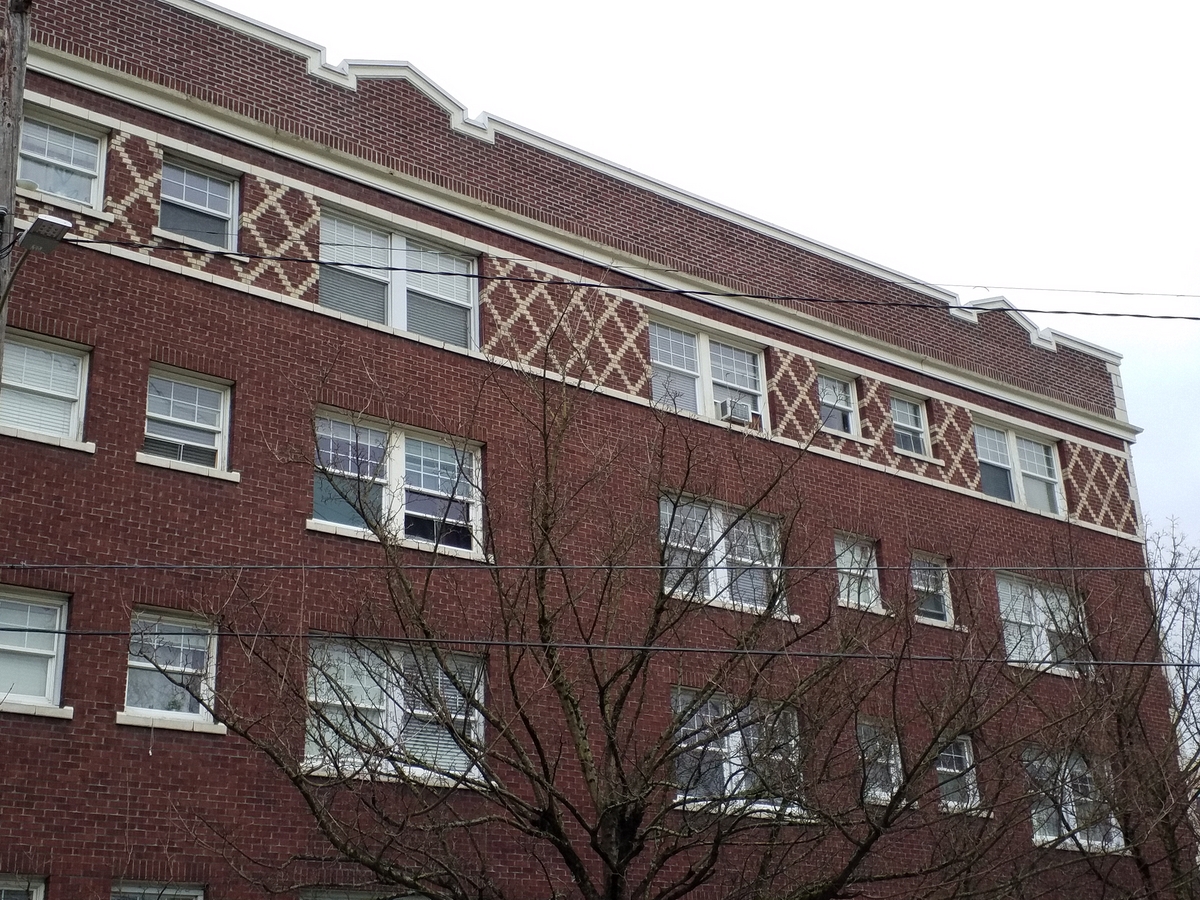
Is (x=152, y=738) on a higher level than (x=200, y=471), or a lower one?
lower

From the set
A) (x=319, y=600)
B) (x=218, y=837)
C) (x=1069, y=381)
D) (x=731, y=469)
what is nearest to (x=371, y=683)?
(x=319, y=600)

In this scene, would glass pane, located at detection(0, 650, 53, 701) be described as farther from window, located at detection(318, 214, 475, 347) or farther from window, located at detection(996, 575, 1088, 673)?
window, located at detection(996, 575, 1088, 673)

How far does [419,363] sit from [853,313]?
9278 mm

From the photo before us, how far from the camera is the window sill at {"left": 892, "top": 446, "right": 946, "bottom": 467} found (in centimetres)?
2659

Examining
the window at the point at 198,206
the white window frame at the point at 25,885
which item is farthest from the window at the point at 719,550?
the white window frame at the point at 25,885

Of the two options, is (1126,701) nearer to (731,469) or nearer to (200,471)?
(731,469)

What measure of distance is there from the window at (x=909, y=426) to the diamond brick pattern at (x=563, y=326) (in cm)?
575

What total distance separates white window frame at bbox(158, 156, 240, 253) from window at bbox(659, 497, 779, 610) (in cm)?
672

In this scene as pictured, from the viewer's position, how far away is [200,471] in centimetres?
1841

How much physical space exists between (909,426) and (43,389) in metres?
15.4

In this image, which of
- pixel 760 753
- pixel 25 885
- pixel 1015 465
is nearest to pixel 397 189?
pixel 760 753

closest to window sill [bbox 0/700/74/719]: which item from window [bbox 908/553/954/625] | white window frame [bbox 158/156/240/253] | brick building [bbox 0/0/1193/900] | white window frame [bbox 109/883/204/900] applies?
brick building [bbox 0/0/1193/900]

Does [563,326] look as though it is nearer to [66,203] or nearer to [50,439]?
[66,203]

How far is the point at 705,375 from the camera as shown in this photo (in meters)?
24.7
